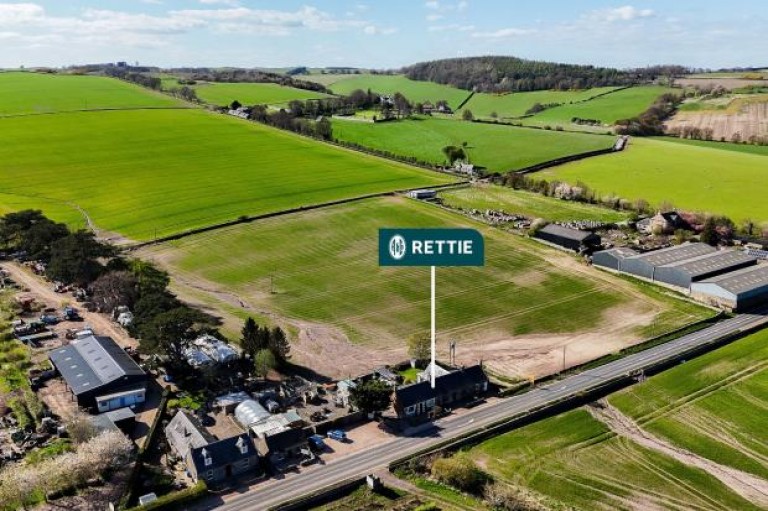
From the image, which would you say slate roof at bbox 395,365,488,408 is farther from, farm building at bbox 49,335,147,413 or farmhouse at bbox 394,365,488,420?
farm building at bbox 49,335,147,413

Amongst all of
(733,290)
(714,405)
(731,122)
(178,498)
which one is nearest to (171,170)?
(178,498)

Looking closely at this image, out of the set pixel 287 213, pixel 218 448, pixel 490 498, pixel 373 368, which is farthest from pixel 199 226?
pixel 490 498

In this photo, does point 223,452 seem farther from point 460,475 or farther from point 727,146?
point 727,146

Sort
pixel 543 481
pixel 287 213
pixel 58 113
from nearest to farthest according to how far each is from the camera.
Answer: pixel 543 481 < pixel 287 213 < pixel 58 113

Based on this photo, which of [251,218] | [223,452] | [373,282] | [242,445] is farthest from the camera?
[251,218]

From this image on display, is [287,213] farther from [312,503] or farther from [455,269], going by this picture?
[312,503]

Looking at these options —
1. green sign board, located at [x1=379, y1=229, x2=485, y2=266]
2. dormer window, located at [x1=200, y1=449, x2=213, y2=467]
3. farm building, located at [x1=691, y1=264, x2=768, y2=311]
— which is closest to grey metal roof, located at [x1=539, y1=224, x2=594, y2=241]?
farm building, located at [x1=691, y1=264, x2=768, y2=311]
